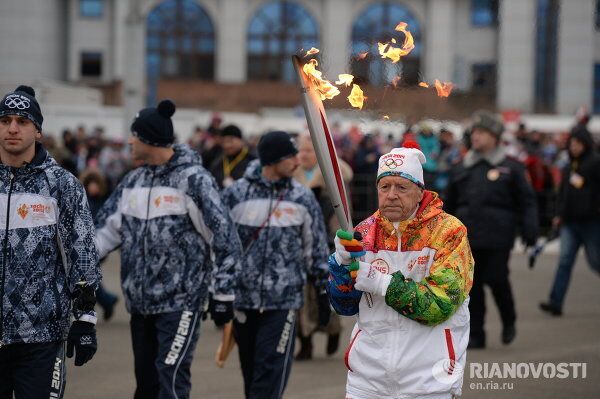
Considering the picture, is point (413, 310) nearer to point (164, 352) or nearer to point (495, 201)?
point (164, 352)

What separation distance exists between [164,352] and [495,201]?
190 inches

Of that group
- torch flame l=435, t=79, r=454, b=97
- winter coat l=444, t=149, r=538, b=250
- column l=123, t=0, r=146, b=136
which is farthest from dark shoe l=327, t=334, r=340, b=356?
column l=123, t=0, r=146, b=136

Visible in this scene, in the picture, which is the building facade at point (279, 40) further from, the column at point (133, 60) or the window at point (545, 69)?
the column at point (133, 60)

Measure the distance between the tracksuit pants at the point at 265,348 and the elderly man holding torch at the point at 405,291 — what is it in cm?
209

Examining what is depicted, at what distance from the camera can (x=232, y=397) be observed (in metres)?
8.85

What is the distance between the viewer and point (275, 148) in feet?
26.0

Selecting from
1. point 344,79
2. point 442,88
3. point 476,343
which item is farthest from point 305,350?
point 344,79

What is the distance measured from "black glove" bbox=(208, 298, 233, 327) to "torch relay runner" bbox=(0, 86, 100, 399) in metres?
1.17

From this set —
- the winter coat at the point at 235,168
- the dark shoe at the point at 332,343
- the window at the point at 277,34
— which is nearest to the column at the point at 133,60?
the winter coat at the point at 235,168

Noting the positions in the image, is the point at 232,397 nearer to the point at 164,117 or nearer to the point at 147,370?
the point at 147,370

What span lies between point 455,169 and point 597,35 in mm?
41590

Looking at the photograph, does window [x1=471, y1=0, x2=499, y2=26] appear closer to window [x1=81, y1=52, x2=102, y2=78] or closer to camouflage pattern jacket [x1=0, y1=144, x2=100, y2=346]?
window [x1=81, y1=52, x2=102, y2=78]

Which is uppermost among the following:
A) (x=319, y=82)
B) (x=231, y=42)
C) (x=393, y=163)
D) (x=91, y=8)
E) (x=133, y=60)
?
(x=91, y=8)

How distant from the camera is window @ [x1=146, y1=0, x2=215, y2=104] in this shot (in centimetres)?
5372
